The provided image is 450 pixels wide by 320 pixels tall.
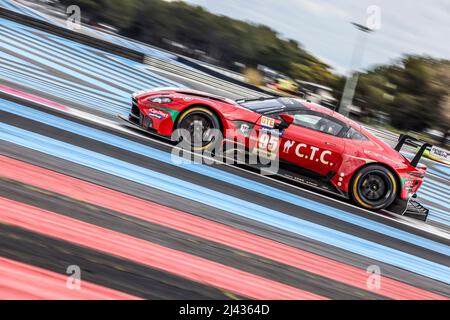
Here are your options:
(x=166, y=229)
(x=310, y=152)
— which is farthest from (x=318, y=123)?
(x=166, y=229)

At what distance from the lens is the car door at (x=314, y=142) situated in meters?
8.99

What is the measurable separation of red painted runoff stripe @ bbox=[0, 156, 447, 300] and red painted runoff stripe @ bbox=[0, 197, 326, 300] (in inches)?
24.6

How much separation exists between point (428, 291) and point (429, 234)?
3073 mm

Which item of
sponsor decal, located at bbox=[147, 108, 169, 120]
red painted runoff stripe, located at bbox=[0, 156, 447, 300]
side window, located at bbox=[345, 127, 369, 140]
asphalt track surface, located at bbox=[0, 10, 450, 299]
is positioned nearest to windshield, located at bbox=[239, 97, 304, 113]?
side window, located at bbox=[345, 127, 369, 140]

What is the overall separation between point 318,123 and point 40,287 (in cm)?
622

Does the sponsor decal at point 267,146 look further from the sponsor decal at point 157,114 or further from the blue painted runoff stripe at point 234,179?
the sponsor decal at point 157,114

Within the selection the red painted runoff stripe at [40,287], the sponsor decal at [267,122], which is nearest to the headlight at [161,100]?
the sponsor decal at [267,122]

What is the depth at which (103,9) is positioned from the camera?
49.3 metres

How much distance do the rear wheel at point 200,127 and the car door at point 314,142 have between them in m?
1.01

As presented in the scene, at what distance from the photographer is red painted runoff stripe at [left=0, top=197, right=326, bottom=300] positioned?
4.49m

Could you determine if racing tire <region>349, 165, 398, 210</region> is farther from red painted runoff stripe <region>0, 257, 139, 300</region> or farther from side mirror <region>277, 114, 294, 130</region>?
red painted runoff stripe <region>0, 257, 139, 300</region>

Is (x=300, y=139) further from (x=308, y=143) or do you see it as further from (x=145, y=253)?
(x=145, y=253)
